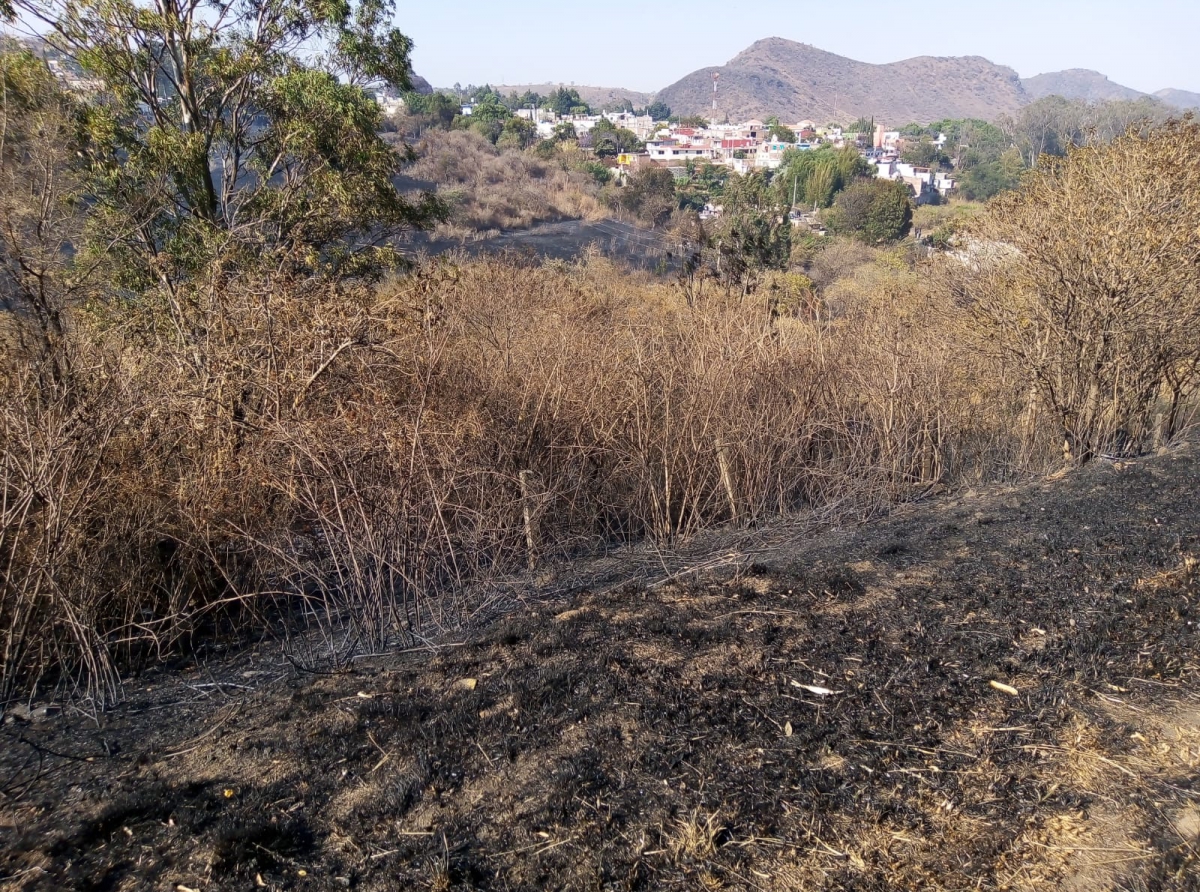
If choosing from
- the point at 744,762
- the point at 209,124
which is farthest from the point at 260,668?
the point at 209,124

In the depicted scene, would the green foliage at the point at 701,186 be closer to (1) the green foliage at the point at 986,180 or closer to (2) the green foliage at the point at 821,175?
(2) the green foliage at the point at 821,175

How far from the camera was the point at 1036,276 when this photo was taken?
23.9 feet

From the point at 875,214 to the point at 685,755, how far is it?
43082mm

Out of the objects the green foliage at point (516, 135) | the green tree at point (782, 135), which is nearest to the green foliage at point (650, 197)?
the green foliage at point (516, 135)

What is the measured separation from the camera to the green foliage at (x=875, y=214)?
4122 cm

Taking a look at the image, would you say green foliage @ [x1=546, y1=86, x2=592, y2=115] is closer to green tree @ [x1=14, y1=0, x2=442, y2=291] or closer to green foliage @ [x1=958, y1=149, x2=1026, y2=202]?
green foliage @ [x1=958, y1=149, x2=1026, y2=202]

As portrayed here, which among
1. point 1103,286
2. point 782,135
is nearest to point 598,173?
point 1103,286

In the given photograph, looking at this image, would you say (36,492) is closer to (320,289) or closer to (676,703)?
(320,289)

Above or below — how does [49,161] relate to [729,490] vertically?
above

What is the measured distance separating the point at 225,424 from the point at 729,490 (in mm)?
3261

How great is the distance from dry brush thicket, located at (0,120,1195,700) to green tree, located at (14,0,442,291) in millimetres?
944

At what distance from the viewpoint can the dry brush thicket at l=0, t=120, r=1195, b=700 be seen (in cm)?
396

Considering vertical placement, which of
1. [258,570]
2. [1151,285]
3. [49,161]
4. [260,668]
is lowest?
[260,668]

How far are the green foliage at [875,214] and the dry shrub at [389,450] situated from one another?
36.2m
